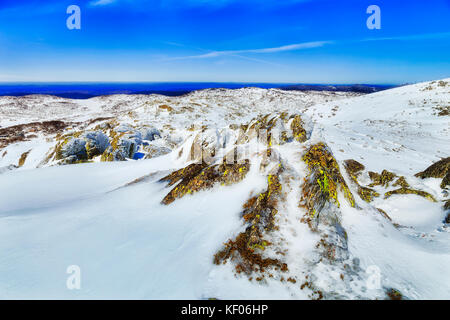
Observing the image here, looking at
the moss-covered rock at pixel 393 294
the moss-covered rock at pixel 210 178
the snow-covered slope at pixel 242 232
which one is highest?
the moss-covered rock at pixel 210 178

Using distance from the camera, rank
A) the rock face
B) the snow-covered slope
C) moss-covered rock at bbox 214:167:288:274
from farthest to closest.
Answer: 1. the rock face
2. moss-covered rock at bbox 214:167:288:274
3. the snow-covered slope

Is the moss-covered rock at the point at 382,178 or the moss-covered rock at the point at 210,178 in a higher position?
the moss-covered rock at the point at 210,178

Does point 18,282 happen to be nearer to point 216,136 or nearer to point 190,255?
point 190,255

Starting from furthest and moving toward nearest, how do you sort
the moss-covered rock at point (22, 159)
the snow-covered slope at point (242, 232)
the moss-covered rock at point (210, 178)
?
the moss-covered rock at point (22, 159), the moss-covered rock at point (210, 178), the snow-covered slope at point (242, 232)

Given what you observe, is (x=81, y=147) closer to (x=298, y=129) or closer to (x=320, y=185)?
(x=298, y=129)

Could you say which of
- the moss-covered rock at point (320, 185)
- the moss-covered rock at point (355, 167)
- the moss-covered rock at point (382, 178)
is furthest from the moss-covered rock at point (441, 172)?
the moss-covered rock at point (320, 185)

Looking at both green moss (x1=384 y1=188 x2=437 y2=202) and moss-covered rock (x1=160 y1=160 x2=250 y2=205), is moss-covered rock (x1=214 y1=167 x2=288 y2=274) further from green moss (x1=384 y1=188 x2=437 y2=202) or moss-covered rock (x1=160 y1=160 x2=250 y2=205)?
green moss (x1=384 y1=188 x2=437 y2=202)

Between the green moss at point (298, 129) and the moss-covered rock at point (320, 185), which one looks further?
the green moss at point (298, 129)

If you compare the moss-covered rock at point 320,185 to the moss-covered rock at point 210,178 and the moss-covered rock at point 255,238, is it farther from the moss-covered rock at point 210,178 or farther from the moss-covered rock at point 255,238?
the moss-covered rock at point 210,178

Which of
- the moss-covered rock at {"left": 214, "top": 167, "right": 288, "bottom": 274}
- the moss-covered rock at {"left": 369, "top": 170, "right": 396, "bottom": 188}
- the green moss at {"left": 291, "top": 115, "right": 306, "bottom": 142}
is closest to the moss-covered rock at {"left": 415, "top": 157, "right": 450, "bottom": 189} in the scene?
the moss-covered rock at {"left": 369, "top": 170, "right": 396, "bottom": 188}

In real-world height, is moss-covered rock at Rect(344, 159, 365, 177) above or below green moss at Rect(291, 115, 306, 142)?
below

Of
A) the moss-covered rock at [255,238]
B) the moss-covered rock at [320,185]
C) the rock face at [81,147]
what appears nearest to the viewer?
the moss-covered rock at [255,238]
